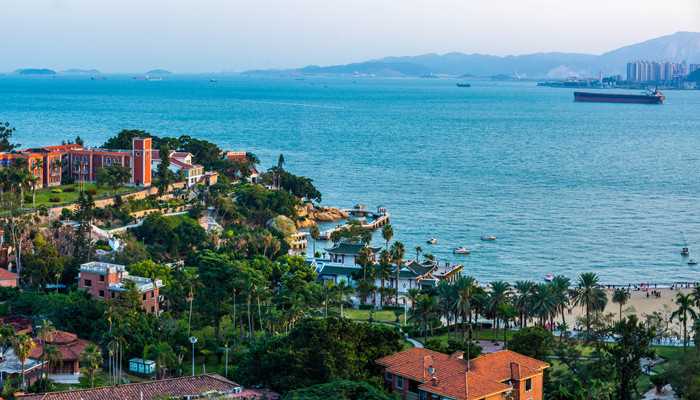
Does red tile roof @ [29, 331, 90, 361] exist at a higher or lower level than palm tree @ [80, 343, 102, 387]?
lower

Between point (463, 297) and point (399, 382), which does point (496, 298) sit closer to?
point (463, 297)

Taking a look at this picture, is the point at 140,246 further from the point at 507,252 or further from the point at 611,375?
the point at 611,375

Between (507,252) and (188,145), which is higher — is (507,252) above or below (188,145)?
below

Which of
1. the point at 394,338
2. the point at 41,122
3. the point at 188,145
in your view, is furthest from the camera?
the point at 41,122

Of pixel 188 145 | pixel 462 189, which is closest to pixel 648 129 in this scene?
pixel 462 189

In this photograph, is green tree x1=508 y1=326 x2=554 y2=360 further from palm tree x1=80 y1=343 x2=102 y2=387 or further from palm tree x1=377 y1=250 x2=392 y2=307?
palm tree x1=80 y1=343 x2=102 y2=387

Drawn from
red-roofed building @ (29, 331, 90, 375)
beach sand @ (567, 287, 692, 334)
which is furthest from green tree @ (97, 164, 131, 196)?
beach sand @ (567, 287, 692, 334)

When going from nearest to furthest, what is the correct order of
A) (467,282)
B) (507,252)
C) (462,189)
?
(467,282)
(507,252)
(462,189)

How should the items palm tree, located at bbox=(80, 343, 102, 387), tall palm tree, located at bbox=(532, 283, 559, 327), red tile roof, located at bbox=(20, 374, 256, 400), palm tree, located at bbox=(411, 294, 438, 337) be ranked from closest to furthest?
1. red tile roof, located at bbox=(20, 374, 256, 400)
2. palm tree, located at bbox=(80, 343, 102, 387)
3. tall palm tree, located at bbox=(532, 283, 559, 327)
4. palm tree, located at bbox=(411, 294, 438, 337)
